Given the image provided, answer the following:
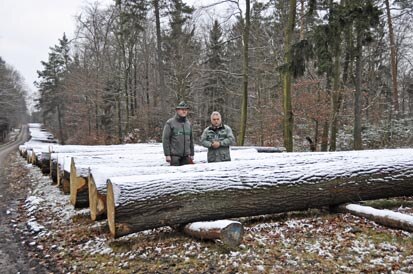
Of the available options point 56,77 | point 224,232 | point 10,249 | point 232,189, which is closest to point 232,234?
point 224,232

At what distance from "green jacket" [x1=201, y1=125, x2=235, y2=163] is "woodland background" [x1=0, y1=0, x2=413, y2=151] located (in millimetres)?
6397

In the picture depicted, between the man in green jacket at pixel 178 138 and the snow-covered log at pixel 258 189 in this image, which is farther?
the man in green jacket at pixel 178 138

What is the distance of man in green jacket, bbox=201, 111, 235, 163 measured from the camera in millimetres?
7113

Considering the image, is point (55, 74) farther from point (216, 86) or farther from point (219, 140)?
point (219, 140)

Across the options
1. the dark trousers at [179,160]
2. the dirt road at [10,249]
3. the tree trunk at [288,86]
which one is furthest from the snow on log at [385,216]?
the tree trunk at [288,86]

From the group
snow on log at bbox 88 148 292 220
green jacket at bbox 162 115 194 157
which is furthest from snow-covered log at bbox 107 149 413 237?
green jacket at bbox 162 115 194 157

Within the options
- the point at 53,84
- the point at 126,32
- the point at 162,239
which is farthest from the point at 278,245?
the point at 53,84

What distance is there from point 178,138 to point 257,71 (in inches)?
708

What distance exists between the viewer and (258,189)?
551 centimetres

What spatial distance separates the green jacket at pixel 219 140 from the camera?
23.5 feet

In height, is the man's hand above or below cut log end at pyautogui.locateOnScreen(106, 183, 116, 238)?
above

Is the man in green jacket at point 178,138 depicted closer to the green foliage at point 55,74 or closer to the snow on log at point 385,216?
the snow on log at point 385,216

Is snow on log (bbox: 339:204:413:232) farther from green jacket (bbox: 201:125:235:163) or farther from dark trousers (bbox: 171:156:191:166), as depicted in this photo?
dark trousers (bbox: 171:156:191:166)

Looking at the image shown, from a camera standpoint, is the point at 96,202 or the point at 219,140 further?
the point at 219,140
